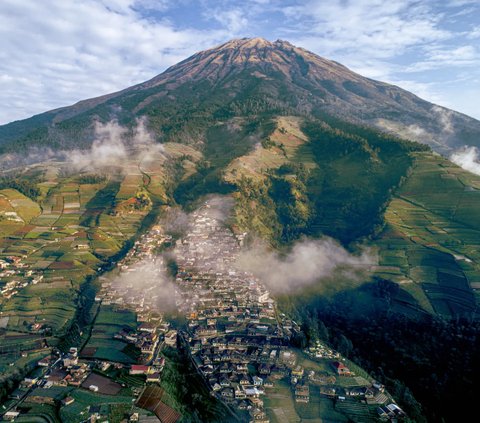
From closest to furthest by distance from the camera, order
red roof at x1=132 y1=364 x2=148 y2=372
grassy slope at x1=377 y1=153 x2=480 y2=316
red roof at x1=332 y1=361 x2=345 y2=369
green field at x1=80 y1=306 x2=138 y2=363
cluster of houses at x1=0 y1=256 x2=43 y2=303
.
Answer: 1. red roof at x1=132 y1=364 x2=148 y2=372
2. red roof at x1=332 y1=361 x2=345 y2=369
3. green field at x1=80 y1=306 x2=138 y2=363
4. grassy slope at x1=377 y1=153 x2=480 y2=316
5. cluster of houses at x1=0 y1=256 x2=43 y2=303

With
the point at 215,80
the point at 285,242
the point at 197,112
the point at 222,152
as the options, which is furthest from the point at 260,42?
the point at 285,242

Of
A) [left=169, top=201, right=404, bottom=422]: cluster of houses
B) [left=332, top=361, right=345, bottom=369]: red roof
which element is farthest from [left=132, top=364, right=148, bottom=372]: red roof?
[left=332, top=361, right=345, bottom=369]: red roof

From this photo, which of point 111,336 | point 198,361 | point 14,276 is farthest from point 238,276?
point 14,276

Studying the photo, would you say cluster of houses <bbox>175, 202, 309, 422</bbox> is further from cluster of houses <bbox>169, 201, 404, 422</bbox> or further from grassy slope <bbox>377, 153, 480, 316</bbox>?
grassy slope <bbox>377, 153, 480, 316</bbox>

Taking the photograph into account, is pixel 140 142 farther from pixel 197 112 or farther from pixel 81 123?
pixel 81 123

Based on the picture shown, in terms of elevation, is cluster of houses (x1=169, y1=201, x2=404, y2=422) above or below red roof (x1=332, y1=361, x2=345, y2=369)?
above

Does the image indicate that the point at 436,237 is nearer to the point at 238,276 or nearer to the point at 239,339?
the point at 238,276
